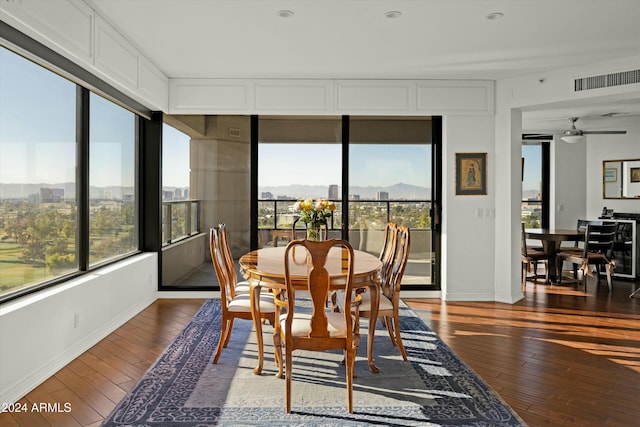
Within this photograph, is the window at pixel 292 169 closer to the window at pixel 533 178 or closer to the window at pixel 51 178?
the window at pixel 51 178

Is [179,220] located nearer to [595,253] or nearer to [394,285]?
[394,285]

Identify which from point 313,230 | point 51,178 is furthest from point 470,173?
point 51,178

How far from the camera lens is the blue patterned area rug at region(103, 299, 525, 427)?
2.53 m

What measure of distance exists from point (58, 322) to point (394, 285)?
247cm

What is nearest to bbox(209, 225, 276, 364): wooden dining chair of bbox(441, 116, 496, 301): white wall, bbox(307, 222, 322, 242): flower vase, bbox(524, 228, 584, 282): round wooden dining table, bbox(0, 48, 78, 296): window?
bbox(307, 222, 322, 242): flower vase

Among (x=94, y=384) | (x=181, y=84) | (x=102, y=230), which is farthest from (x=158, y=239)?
(x=94, y=384)

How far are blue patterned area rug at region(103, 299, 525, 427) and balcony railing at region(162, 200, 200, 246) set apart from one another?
2.14 metres

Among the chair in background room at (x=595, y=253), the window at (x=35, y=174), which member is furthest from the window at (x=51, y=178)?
the chair in background room at (x=595, y=253)

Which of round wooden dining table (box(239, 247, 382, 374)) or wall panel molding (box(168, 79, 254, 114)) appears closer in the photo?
round wooden dining table (box(239, 247, 382, 374))

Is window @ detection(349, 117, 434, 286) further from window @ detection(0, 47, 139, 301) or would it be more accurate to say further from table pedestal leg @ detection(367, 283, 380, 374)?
window @ detection(0, 47, 139, 301)

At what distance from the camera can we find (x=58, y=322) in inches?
129

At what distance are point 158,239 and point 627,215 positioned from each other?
7440mm

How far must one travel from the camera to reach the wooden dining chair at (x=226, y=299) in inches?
132

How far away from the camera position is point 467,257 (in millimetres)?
5645
